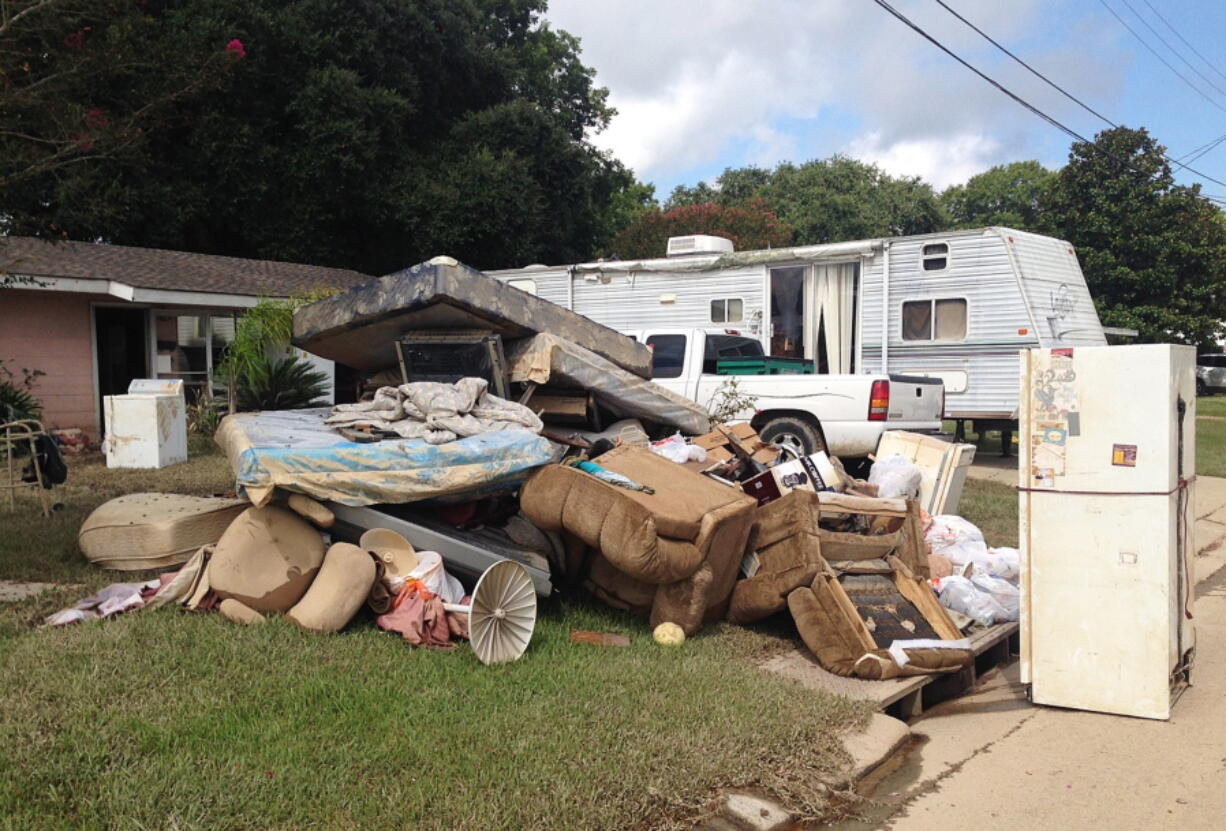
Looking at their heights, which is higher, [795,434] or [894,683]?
[795,434]

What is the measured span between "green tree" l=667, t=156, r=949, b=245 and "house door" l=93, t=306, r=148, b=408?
3343 cm

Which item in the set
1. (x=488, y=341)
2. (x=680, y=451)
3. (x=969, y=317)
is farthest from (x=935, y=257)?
(x=488, y=341)

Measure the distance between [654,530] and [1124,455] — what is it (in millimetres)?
2488

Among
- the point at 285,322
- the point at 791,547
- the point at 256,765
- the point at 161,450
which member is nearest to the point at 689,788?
the point at 256,765

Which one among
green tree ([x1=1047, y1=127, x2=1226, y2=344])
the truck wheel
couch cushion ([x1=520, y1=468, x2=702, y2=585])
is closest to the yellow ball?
couch cushion ([x1=520, y1=468, x2=702, y2=585])

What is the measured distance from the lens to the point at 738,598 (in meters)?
5.74

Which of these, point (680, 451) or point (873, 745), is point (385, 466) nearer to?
point (680, 451)

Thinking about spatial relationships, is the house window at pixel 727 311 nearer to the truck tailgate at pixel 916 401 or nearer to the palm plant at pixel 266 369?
the truck tailgate at pixel 916 401

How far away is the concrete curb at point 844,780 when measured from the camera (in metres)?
3.59

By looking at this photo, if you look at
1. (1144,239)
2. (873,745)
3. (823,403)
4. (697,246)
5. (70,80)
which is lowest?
(873,745)

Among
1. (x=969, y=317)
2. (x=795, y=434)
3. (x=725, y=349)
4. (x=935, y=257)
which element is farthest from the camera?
(x=935, y=257)

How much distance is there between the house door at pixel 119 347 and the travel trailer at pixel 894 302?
761 centimetres

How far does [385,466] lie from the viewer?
212 inches

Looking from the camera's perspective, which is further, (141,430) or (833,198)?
(833,198)
